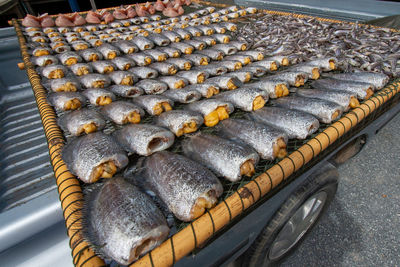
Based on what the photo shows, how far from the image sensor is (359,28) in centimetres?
504

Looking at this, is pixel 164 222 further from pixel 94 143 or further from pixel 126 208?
pixel 94 143

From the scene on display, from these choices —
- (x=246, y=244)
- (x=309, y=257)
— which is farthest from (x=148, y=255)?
(x=309, y=257)

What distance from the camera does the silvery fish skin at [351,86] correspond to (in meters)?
2.72

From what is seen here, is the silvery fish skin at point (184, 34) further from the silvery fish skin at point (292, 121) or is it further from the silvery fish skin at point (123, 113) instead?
the silvery fish skin at point (292, 121)

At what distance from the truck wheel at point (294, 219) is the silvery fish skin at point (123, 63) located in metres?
3.30

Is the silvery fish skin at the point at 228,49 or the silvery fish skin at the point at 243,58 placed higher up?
the silvery fish skin at the point at 228,49

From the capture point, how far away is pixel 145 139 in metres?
1.96

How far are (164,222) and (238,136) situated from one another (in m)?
1.13

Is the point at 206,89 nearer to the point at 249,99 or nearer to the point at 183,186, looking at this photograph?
the point at 249,99

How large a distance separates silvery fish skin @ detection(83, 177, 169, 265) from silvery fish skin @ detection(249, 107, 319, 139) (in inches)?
60.4

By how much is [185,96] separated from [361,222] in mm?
2752

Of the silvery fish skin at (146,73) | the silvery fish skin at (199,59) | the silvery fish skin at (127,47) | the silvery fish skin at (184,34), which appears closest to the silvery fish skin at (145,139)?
the silvery fish skin at (146,73)

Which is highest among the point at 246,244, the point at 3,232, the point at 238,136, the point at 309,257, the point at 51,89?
the point at 51,89

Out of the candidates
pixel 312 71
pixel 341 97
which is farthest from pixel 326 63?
pixel 341 97
